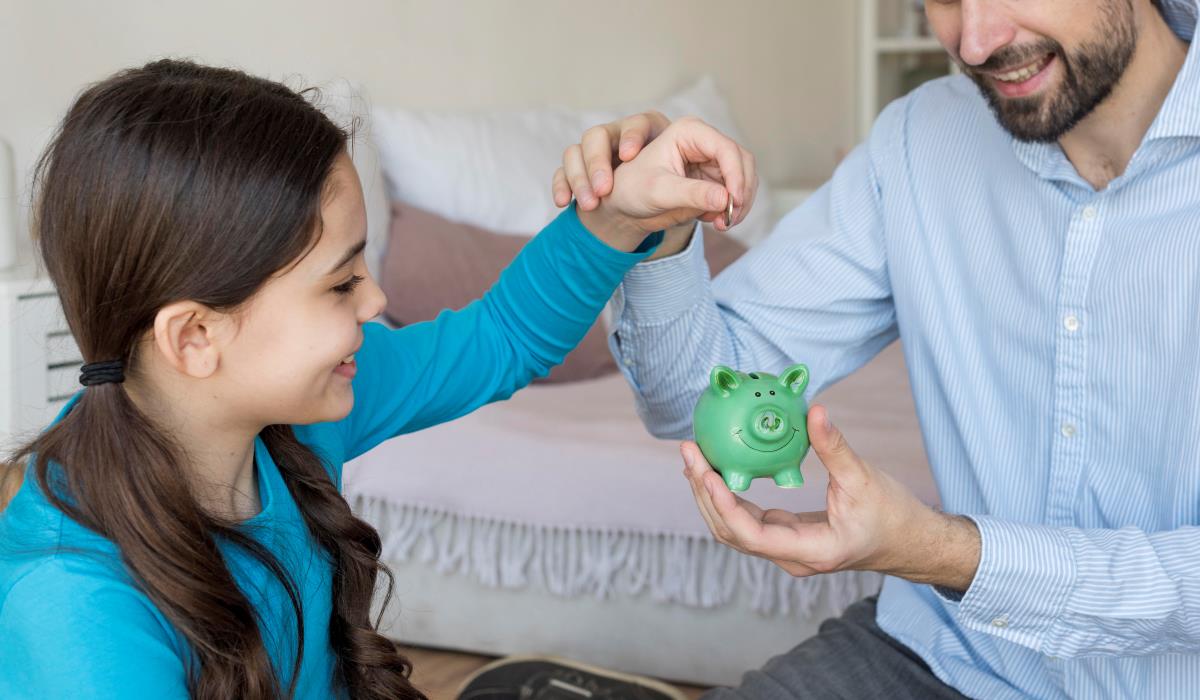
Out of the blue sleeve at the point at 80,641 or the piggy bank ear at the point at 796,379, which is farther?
the piggy bank ear at the point at 796,379

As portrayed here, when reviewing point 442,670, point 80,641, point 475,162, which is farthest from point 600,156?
point 475,162

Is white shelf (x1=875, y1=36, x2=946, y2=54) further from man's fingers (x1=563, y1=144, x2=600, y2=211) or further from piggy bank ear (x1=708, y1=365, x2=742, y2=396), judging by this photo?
piggy bank ear (x1=708, y1=365, x2=742, y2=396)

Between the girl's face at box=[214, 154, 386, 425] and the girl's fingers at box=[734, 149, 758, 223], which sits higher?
the girl's fingers at box=[734, 149, 758, 223]

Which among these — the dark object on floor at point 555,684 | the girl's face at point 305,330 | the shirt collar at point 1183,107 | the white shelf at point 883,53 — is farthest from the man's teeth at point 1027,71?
the white shelf at point 883,53

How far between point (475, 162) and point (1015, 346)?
154cm

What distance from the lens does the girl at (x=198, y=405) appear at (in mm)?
893

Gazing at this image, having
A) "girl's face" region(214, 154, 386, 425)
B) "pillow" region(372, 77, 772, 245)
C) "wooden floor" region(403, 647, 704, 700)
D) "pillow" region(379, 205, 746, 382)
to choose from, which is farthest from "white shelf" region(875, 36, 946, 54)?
"girl's face" region(214, 154, 386, 425)

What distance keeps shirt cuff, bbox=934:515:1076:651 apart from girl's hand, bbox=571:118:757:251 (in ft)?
1.11

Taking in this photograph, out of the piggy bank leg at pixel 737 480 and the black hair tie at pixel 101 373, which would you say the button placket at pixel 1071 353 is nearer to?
the piggy bank leg at pixel 737 480

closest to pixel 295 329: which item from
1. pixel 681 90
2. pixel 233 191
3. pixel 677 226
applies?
pixel 233 191

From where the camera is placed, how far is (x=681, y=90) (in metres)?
3.69

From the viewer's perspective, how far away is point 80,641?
859 mm

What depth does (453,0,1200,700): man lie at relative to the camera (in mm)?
1065

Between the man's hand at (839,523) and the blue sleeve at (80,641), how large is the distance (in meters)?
0.41
